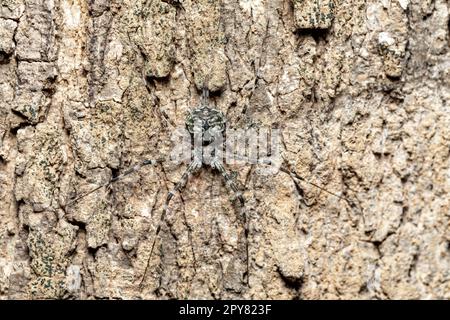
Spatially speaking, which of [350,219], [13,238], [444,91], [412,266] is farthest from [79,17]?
[412,266]

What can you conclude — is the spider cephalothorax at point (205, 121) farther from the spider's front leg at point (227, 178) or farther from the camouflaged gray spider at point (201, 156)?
the spider's front leg at point (227, 178)

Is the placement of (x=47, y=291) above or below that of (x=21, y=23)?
below

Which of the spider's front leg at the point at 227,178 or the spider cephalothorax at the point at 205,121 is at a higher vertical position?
the spider cephalothorax at the point at 205,121

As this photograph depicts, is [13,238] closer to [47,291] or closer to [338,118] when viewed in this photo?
[47,291]

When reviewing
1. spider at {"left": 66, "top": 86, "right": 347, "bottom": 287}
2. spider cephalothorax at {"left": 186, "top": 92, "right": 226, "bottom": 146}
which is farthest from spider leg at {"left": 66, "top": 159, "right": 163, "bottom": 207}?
spider cephalothorax at {"left": 186, "top": 92, "right": 226, "bottom": 146}

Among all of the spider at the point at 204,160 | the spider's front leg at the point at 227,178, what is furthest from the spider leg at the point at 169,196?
the spider's front leg at the point at 227,178

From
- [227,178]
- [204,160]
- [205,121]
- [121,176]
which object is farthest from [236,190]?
[121,176]
